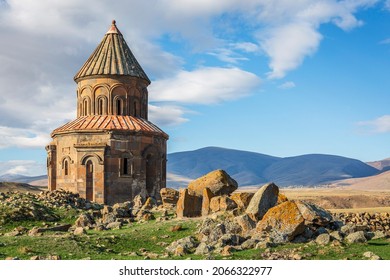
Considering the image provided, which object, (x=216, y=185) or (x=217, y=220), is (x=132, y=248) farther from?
(x=216, y=185)

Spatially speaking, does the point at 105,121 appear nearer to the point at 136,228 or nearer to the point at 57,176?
the point at 57,176

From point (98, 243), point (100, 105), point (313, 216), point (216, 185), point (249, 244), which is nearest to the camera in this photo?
point (249, 244)

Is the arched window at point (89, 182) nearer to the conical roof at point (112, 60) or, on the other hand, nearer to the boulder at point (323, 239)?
the conical roof at point (112, 60)

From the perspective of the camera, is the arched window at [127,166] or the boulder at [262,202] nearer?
the boulder at [262,202]

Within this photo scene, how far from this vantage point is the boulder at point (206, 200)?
20.2m

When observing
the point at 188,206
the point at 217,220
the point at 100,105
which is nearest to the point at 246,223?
the point at 217,220

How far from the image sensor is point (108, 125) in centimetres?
2906

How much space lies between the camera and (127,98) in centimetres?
3077

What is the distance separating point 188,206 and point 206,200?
29.7 inches

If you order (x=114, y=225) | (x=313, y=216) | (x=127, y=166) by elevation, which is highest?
(x=127, y=166)

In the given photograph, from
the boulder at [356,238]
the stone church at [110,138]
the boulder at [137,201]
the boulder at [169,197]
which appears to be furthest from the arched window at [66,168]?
the boulder at [356,238]

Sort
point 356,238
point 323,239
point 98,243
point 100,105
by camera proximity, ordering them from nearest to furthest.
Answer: point 323,239 < point 356,238 < point 98,243 < point 100,105

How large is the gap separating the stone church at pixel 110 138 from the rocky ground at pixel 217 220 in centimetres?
234
